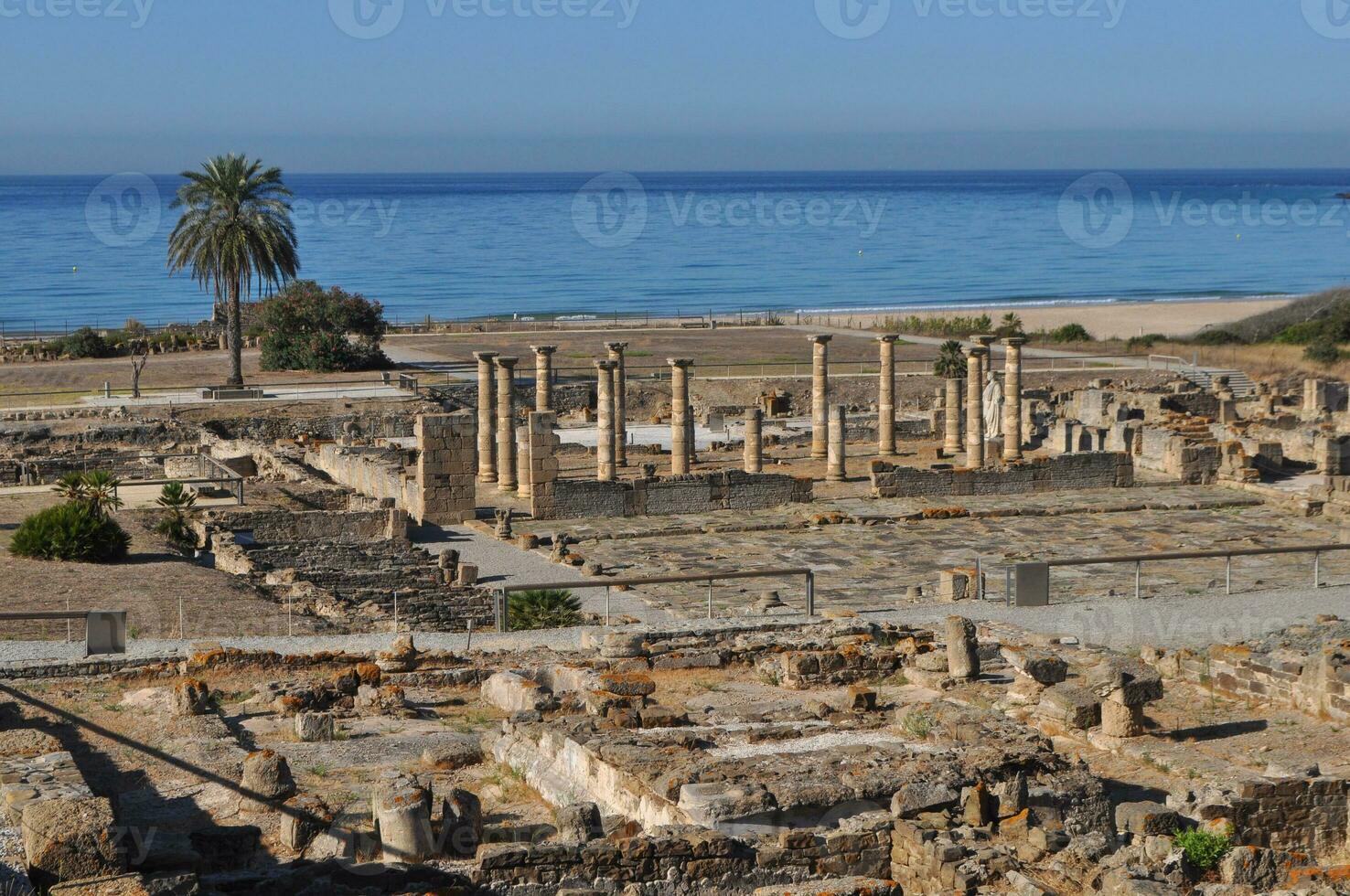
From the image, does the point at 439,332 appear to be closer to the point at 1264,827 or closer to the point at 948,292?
the point at 948,292

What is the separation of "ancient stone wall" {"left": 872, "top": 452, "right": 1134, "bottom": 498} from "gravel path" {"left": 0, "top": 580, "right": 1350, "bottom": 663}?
1477 centimetres

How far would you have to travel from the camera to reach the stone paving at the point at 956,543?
30.3m

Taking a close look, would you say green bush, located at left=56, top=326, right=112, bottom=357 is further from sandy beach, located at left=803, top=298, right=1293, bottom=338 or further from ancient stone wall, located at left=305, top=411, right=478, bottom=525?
sandy beach, located at left=803, top=298, right=1293, bottom=338

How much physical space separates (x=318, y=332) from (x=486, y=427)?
1973cm

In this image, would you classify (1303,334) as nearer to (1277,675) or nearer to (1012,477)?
(1012,477)

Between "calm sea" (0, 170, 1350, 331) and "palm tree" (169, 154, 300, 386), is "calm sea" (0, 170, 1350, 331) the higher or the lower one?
the higher one

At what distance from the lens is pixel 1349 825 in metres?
16.4

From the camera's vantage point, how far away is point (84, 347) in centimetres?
6762

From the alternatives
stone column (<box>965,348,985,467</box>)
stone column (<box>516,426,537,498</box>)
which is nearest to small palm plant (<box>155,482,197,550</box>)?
stone column (<box>516,426,537,498</box>)

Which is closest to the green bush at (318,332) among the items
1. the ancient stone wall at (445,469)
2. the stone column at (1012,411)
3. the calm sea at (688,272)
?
the stone column at (1012,411)

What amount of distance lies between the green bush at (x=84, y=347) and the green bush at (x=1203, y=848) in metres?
58.7

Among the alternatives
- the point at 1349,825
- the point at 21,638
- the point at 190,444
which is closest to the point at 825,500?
the point at 190,444

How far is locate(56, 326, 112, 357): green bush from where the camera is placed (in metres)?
67.6

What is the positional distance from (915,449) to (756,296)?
252ft
